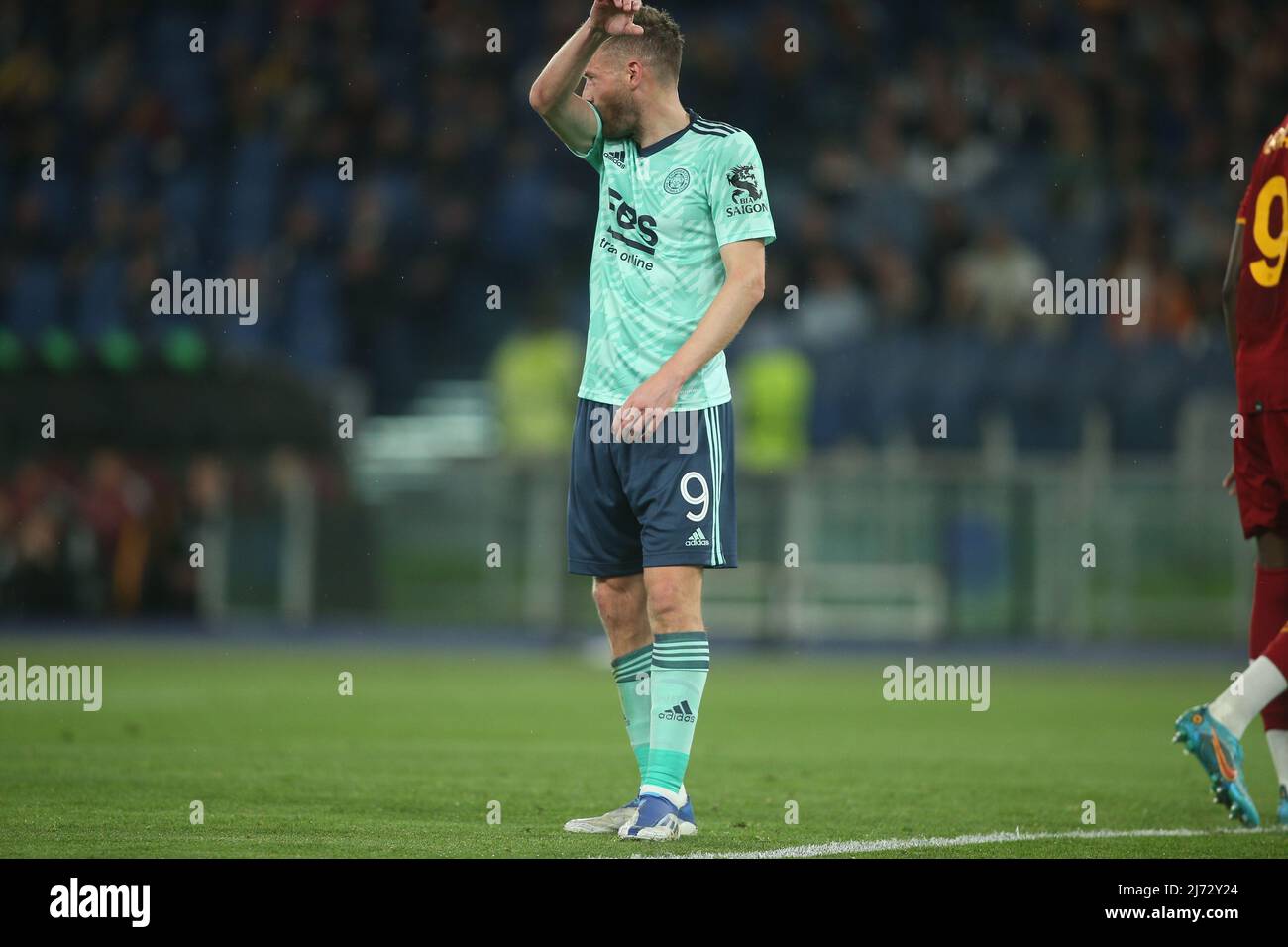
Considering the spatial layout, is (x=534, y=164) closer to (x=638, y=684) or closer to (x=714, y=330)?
(x=638, y=684)

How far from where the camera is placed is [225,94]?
22.5m

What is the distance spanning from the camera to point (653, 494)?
6105 millimetres

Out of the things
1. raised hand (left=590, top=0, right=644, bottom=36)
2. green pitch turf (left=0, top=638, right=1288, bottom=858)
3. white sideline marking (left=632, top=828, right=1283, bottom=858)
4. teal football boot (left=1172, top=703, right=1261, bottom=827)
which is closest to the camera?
white sideline marking (left=632, top=828, right=1283, bottom=858)

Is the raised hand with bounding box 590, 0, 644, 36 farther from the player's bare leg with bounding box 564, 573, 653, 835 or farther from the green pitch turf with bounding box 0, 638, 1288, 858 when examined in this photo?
the green pitch turf with bounding box 0, 638, 1288, 858

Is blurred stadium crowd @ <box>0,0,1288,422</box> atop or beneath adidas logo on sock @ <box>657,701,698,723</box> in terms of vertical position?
atop

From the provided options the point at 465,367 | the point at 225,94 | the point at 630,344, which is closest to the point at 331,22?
the point at 225,94

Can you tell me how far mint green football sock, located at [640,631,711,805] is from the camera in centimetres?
603

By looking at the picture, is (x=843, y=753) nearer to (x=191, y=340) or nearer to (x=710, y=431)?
(x=710, y=431)

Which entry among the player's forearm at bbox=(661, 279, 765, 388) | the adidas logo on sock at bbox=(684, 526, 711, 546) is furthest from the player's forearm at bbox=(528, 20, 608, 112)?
the adidas logo on sock at bbox=(684, 526, 711, 546)

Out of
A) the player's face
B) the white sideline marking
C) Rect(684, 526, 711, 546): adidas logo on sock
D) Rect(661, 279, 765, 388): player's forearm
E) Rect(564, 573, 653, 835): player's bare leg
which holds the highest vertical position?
the player's face

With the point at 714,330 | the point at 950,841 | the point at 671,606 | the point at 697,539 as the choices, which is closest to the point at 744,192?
the point at 714,330

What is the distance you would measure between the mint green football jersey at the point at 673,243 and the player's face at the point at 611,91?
100 mm

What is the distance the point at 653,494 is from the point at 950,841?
55.2 inches

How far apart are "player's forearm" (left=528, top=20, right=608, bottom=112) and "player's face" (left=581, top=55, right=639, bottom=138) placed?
5cm
